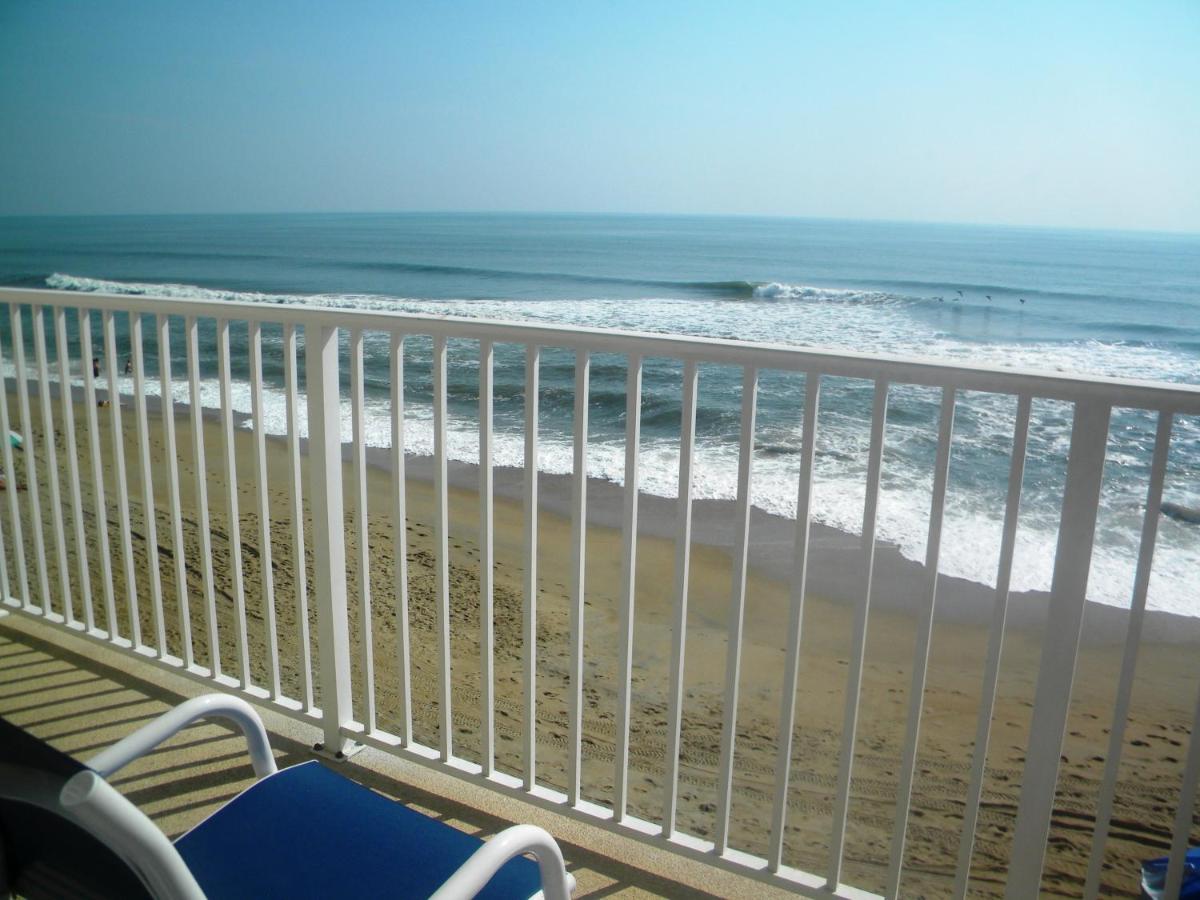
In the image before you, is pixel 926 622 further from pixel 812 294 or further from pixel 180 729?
pixel 812 294

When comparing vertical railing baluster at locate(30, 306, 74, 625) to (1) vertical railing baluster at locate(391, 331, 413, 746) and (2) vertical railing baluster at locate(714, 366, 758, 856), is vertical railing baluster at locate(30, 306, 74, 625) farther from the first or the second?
(2) vertical railing baluster at locate(714, 366, 758, 856)

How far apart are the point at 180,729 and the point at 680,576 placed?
0.84 metres

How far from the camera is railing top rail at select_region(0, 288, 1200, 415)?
127 centimetres

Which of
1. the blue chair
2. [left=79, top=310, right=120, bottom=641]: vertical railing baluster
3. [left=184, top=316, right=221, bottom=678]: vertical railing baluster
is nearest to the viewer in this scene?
the blue chair

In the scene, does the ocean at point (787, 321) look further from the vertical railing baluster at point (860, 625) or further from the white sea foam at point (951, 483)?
the vertical railing baluster at point (860, 625)

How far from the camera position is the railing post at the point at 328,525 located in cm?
198

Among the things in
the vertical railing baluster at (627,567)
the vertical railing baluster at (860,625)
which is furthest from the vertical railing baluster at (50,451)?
the vertical railing baluster at (860,625)

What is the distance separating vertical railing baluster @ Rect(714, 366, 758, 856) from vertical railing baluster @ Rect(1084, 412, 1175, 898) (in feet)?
1.84

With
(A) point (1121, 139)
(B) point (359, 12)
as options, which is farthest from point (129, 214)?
(A) point (1121, 139)

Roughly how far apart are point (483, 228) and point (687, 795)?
36.0 meters

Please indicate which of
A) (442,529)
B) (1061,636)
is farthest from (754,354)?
(442,529)

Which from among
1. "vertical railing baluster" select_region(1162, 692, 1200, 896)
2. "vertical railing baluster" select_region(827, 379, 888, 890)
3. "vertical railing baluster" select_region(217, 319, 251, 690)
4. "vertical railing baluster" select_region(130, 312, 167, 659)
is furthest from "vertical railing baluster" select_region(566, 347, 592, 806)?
"vertical railing baluster" select_region(130, 312, 167, 659)

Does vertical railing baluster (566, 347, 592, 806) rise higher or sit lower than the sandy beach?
higher

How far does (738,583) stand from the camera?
1.60 metres
